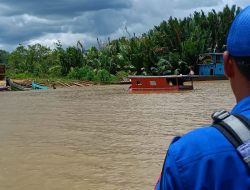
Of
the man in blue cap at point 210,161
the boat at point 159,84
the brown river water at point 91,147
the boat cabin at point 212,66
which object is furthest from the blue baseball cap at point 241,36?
the boat cabin at point 212,66

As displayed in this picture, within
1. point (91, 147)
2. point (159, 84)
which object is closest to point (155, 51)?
point (159, 84)

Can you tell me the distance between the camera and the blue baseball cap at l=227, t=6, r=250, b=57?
129cm

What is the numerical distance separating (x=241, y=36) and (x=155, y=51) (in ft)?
136

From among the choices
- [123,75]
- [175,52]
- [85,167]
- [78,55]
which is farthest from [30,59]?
[85,167]

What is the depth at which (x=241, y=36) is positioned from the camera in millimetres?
1306

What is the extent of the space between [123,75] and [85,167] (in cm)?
3720

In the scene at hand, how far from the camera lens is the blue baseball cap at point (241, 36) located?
4.25 feet

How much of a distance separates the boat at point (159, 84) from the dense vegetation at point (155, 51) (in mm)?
13721

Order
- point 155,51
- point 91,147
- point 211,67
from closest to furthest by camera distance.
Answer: point 91,147 → point 211,67 → point 155,51

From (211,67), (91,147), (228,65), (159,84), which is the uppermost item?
(228,65)

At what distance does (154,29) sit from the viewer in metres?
47.7

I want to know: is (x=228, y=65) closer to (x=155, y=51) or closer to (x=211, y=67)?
(x=211, y=67)

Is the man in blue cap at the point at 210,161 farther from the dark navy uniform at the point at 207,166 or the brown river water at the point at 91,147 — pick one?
the brown river water at the point at 91,147

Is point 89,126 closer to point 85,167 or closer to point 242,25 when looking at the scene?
point 85,167
